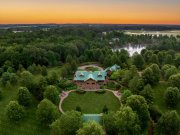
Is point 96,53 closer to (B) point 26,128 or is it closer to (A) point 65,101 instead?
(A) point 65,101

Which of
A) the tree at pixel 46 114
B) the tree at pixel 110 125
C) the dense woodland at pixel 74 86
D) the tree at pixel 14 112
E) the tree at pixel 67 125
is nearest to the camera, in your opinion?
the tree at pixel 67 125

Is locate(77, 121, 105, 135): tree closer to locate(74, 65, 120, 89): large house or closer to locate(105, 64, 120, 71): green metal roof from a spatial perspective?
locate(74, 65, 120, 89): large house

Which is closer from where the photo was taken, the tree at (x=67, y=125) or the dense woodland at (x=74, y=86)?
the tree at (x=67, y=125)

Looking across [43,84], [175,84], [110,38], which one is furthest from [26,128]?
[110,38]

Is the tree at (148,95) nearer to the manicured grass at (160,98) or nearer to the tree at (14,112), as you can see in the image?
the manicured grass at (160,98)

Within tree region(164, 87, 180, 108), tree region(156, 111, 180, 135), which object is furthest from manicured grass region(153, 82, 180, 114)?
tree region(156, 111, 180, 135)

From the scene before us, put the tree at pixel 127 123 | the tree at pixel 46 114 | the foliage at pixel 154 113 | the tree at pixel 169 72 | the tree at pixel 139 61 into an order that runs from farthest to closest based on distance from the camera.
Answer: the tree at pixel 139 61 → the tree at pixel 169 72 → the foliage at pixel 154 113 → the tree at pixel 46 114 → the tree at pixel 127 123

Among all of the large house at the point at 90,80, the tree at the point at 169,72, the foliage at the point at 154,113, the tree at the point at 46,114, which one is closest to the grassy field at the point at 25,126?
the tree at the point at 46,114

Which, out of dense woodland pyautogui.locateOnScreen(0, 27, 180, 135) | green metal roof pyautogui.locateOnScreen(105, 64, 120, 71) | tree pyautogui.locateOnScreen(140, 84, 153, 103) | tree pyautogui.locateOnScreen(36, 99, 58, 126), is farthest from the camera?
green metal roof pyautogui.locateOnScreen(105, 64, 120, 71)
